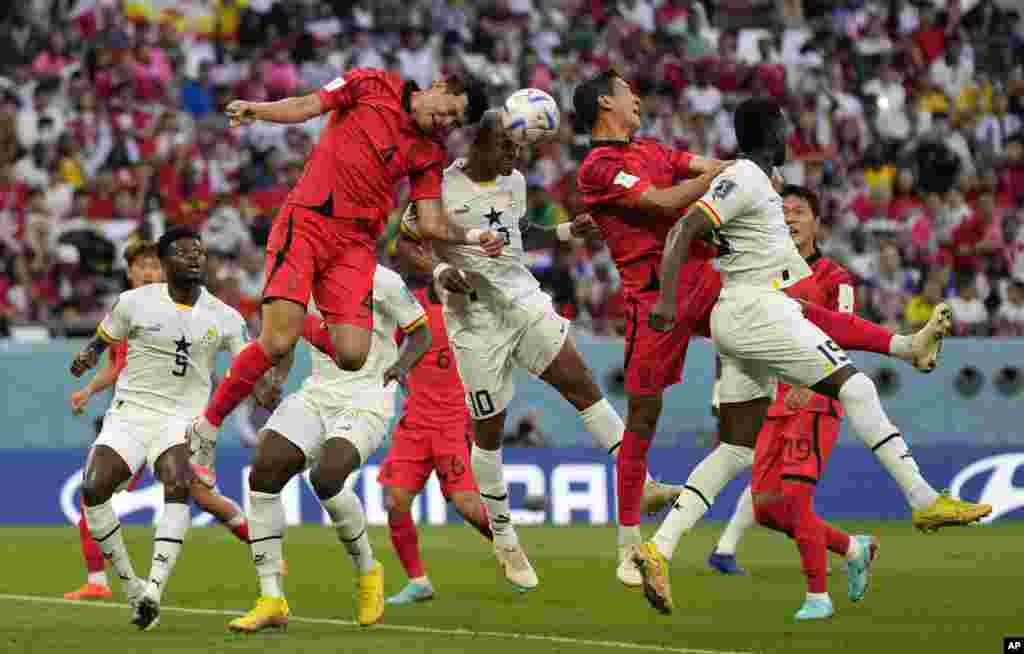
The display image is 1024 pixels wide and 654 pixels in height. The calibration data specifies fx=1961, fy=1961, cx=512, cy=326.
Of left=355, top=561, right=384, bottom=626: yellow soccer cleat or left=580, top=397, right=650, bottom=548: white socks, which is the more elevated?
left=580, top=397, right=650, bottom=548: white socks

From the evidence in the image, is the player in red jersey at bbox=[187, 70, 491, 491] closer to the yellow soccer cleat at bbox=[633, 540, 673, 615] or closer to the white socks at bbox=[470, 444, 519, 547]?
the yellow soccer cleat at bbox=[633, 540, 673, 615]

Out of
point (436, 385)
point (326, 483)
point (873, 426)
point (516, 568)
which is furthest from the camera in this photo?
point (436, 385)

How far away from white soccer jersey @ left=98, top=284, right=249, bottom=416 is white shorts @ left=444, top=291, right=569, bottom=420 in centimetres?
148

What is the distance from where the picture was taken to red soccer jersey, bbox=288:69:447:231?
37.5 ft

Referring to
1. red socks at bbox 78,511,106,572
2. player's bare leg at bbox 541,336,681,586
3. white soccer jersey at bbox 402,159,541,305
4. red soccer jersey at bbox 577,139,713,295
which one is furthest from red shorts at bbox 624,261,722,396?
red socks at bbox 78,511,106,572

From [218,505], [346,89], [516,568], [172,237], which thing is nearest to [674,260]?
[346,89]

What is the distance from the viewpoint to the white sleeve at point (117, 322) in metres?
12.8

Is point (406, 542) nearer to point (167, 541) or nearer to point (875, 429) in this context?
point (167, 541)

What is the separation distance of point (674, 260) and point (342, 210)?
78.3 inches

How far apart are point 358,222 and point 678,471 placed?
408 inches

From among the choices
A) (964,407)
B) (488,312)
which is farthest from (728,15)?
(488,312)

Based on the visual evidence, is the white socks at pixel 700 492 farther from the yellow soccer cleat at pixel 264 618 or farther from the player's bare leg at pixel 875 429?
the yellow soccer cleat at pixel 264 618

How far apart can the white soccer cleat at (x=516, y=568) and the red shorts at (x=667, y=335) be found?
1717 mm

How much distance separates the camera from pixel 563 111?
2666 centimetres
